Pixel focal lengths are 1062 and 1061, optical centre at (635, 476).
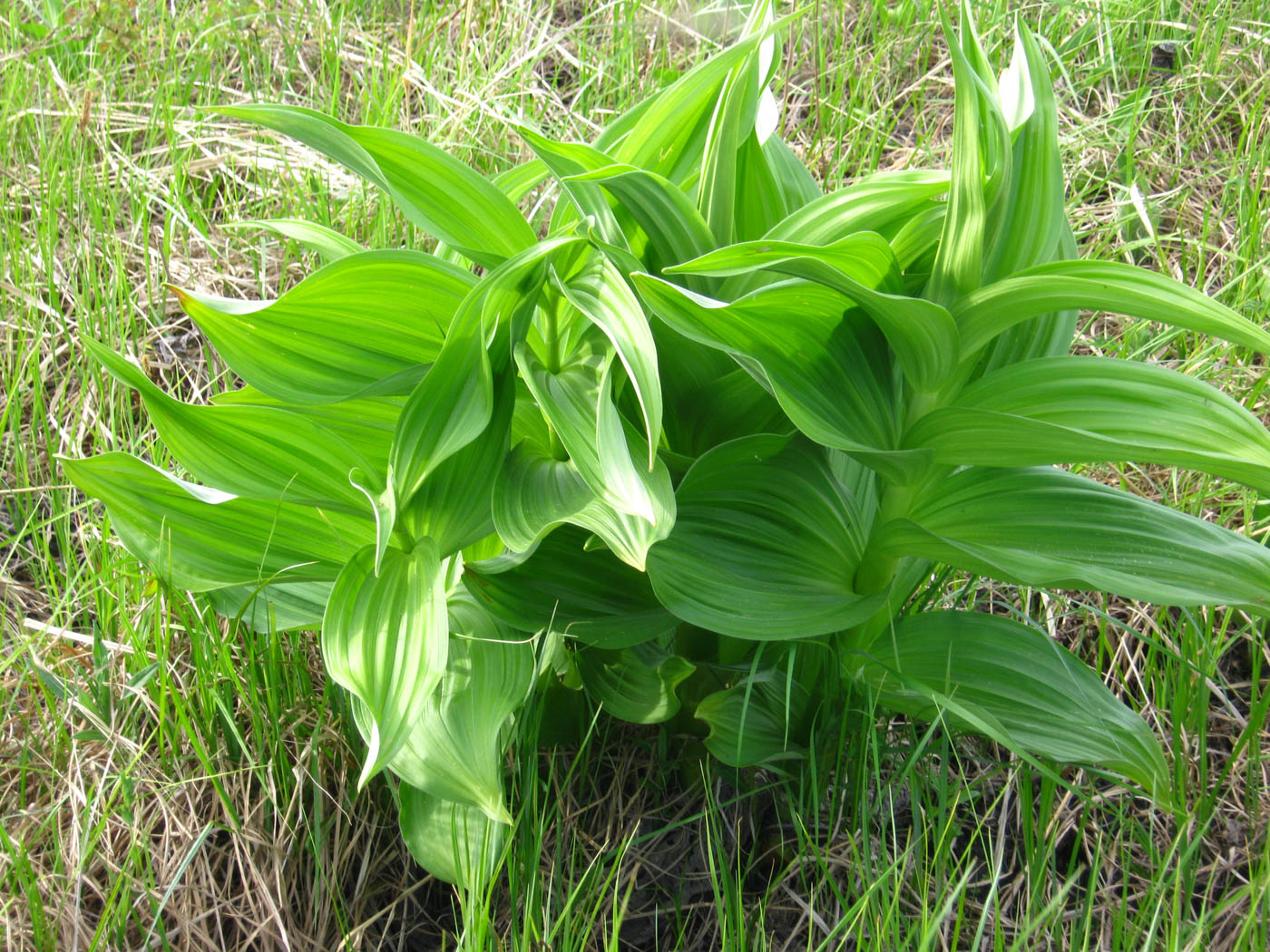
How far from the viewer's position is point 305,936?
129 centimetres

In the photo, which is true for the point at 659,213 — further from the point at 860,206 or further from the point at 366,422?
the point at 366,422

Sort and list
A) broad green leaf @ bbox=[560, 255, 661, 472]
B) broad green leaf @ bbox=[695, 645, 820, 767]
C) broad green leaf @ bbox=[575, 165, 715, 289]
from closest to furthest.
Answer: broad green leaf @ bbox=[560, 255, 661, 472] < broad green leaf @ bbox=[575, 165, 715, 289] < broad green leaf @ bbox=[695, 645, 820, 767]

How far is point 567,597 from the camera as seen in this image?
1.23 metres

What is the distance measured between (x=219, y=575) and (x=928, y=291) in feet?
2.91

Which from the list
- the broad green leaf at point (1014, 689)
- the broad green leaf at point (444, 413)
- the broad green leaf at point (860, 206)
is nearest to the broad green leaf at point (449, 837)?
the broad green leaf at point (444, 413)

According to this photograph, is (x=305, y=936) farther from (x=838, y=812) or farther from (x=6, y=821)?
(x=838, y=812)

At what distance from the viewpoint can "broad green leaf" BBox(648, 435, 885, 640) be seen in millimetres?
1154

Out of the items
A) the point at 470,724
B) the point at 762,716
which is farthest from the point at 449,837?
the point at 762,716

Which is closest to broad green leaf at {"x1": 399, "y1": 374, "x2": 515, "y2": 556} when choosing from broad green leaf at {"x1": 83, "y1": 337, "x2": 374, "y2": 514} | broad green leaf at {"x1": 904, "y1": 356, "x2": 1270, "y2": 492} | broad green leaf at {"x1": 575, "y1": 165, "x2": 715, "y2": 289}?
broad green leaf at {"x1": 83, "y1": 337, "x2": 374, "y2": 514}

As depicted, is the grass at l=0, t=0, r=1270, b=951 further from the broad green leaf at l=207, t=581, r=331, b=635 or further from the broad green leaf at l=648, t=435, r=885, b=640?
the broad green leaf at l=648, t=435, r=885, b=640

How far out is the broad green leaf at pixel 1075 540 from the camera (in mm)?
1109

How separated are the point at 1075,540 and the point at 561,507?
559mm

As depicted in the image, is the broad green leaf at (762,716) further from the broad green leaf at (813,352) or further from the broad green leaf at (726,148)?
the broad green leaf at (726,148)

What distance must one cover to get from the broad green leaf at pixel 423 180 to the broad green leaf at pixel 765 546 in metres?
0.34
